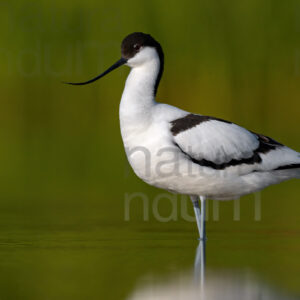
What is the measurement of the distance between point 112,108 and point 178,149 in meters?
13.0

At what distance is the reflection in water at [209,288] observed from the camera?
532cm

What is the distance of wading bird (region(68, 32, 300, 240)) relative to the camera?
728 cm

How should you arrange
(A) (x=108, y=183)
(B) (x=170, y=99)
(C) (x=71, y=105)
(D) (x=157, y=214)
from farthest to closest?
(C) (x=71, y=105) → (B) (x=170, y=99) → (A) (x=108, y=183) → (D) (x=157, y=214)

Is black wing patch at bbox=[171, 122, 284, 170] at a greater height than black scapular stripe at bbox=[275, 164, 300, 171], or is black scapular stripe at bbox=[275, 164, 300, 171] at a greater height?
black wing patch at bbox=[171, 122, 284, 170]

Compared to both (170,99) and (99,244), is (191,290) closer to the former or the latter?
(99,244)

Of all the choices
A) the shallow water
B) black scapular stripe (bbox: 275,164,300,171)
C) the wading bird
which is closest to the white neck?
the wading bird

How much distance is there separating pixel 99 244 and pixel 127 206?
7.58ft

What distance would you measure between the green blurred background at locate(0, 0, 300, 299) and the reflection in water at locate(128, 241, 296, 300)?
2.52ft

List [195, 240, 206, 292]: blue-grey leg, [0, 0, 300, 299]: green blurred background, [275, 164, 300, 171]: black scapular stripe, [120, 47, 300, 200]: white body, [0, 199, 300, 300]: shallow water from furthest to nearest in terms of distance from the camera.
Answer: [275, 164, 300, 171]: black scapular stripe, [0, 0, 300, 299]: green blurred background, [120, 47, 300, 200]: white body, [195, 240, 206, 292]: blue-grey leg, [0, 199, 300, 300]: shallow water

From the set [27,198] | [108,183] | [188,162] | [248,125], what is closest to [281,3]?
[248,125]

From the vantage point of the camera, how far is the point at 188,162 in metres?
7.34

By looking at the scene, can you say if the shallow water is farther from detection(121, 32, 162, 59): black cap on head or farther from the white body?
detection(121, 32, 162, 59): black cap on head

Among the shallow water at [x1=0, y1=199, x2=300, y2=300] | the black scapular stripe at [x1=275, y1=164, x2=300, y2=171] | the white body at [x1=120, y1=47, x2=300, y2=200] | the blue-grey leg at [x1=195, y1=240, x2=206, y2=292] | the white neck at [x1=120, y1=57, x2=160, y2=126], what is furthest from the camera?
the black scapular stripe at [x1=275, y1=164, x2=300, y2=171]

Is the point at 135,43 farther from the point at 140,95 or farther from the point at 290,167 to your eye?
the point at 290,167
